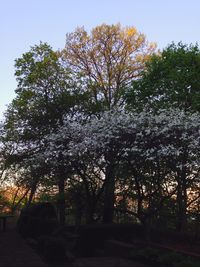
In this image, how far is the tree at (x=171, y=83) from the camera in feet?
81.9

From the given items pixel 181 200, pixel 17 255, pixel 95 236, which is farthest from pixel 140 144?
pixel 17 255

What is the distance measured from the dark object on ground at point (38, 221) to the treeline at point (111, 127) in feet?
7.82

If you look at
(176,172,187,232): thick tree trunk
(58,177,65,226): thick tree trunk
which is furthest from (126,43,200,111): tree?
(58,177,65,226): thick tree trunk

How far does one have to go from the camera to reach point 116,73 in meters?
34.0

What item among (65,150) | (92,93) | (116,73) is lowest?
(65,150)

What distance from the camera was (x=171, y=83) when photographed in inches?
1007

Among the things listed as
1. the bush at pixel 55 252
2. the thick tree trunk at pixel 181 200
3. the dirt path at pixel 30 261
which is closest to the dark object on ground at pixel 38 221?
the dirt path at pixel 30 261

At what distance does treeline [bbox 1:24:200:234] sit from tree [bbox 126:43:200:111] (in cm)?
7

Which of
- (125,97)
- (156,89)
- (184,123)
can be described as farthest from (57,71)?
(184,123)

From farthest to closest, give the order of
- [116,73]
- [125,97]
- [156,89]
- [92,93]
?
[116,73] < [92,93] < [125,97] < [156,89]

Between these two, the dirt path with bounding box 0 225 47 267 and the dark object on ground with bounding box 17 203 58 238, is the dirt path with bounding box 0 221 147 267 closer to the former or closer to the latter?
the dirt path with bounding box 0 225 47 267

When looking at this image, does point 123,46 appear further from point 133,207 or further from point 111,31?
point 133,207

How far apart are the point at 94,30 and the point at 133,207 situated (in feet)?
54.0

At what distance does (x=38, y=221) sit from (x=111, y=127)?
8.27 m
